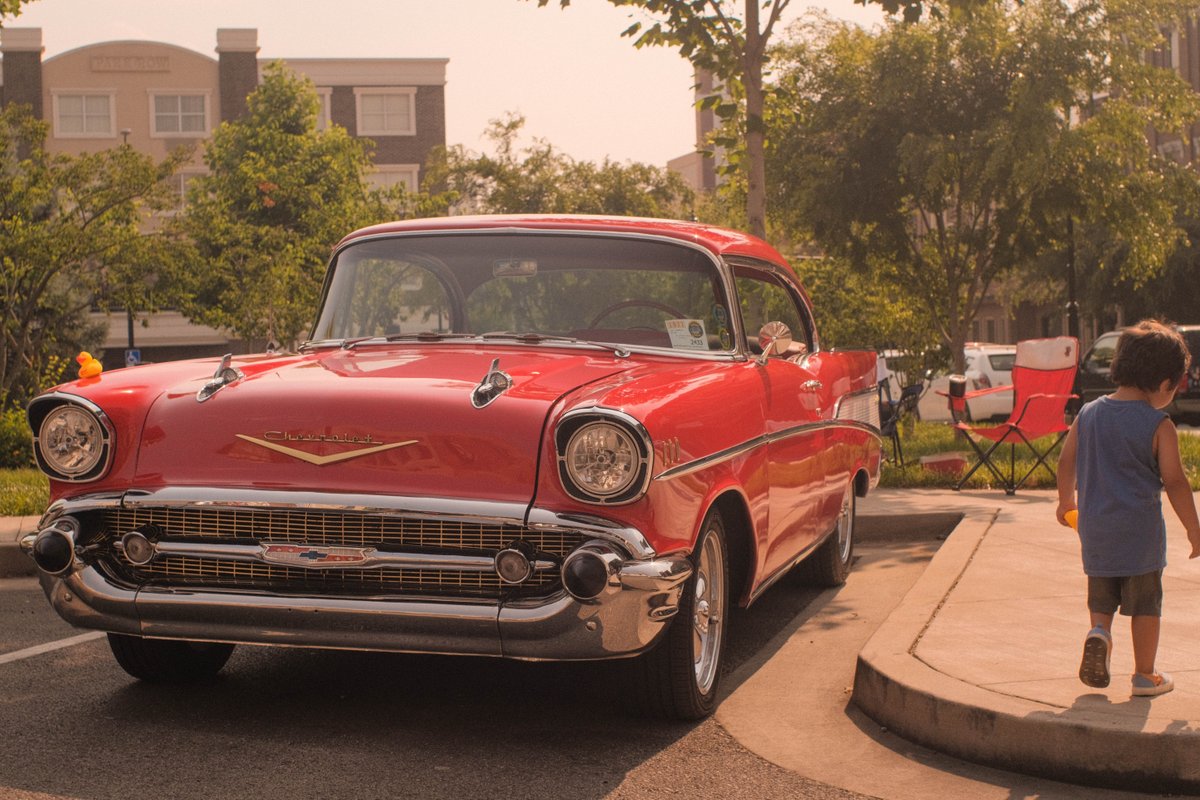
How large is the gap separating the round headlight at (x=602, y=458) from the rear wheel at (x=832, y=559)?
10.8ft

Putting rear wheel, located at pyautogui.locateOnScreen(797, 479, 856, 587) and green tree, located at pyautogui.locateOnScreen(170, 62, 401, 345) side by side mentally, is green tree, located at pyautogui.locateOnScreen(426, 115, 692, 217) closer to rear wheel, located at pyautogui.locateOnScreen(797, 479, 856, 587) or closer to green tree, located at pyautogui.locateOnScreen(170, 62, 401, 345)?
green tree, located at pyautogui.locateOnScreen(170, 62, 401, 345)

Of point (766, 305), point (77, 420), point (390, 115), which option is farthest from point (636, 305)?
point (390, 115)

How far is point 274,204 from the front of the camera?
45.6m

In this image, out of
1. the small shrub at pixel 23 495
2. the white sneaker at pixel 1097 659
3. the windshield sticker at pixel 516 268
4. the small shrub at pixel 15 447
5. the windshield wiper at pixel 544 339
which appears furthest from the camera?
the small shrub at pixel 15 447

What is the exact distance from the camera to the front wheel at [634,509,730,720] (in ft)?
16.3

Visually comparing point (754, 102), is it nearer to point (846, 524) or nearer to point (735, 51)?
point (735, 51)

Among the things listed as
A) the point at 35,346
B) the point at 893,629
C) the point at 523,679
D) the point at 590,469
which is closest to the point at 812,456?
the point at 893,629

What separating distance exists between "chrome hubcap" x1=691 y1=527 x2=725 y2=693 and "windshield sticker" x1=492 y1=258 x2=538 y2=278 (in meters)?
1.45

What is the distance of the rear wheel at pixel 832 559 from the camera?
7.92 m

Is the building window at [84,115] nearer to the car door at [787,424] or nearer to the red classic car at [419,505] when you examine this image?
the car door at [787,424]

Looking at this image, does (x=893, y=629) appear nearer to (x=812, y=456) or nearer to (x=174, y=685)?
(x=812, y=456)

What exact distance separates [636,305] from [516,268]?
519 mm

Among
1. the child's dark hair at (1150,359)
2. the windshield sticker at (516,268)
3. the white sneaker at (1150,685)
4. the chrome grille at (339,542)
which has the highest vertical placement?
the windshield sticker at (516,268)

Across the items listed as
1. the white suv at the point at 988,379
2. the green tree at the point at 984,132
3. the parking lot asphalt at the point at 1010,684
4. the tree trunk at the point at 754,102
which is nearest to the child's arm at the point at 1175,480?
the parking lot asphalt at the point at 1010,684
